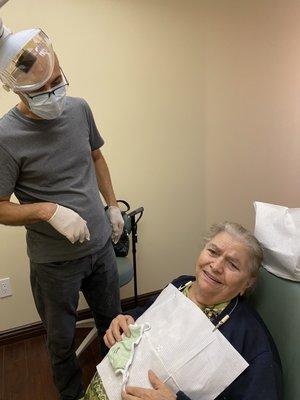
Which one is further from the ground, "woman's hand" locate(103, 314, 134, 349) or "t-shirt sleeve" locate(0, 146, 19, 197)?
"t-shirt sleeve" locate(0, 146, 19, 197)

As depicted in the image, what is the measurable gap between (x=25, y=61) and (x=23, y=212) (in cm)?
52

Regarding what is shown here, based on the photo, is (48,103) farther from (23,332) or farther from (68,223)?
(23,332)

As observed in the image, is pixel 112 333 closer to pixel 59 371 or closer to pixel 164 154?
pixel 59 371

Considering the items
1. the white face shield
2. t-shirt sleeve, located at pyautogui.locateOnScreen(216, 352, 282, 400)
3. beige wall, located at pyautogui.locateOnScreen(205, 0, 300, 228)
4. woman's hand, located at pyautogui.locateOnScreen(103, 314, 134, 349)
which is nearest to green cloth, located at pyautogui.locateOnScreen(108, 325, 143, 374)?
woman's hand, located at pyautogui.locateOnScreen(103, 314, 134, 349)

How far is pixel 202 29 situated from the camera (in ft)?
6.79

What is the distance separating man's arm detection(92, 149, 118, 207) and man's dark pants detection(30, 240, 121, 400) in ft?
0.82

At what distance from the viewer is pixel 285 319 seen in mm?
1029

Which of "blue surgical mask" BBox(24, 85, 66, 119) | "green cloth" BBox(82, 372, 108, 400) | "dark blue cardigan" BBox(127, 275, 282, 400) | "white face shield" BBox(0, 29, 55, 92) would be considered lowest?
"green cloth" BBox(82, 372, 108, 400)

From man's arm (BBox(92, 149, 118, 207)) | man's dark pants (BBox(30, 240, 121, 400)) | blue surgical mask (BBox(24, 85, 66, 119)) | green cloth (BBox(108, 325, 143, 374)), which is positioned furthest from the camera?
man's arm (BBox(92, 149, 118, 207))

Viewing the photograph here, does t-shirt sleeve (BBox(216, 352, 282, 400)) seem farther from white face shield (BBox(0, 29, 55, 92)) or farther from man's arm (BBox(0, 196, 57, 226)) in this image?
white face shield (BBox(0, 29, 55, 92))

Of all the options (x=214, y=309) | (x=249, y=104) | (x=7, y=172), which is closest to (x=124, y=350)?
(x=214, y=309)

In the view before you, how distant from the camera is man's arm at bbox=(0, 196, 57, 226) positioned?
1.17 m

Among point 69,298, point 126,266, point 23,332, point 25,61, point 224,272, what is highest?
point 25,61

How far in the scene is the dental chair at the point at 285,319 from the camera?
978mm
